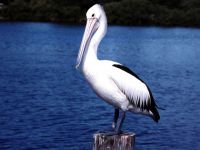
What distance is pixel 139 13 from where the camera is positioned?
2640 inches

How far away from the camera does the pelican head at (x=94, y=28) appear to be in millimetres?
5398

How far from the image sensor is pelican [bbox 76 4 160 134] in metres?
5.28

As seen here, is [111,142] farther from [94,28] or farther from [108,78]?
[94,28]

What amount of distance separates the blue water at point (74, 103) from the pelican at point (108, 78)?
6.93 meters

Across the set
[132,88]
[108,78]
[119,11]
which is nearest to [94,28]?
[108,78]

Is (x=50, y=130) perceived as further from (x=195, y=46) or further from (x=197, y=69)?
(x=195, y=46)

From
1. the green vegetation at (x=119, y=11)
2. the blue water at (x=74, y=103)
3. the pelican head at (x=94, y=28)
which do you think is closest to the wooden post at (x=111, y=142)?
the pelican head at (x=94, y=28)

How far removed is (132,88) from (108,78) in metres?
0.33

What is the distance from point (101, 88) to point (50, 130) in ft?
28.3

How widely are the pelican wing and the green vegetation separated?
2298 inches

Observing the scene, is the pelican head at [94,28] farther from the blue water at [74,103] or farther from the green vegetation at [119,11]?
the green vegetation at [119,11]

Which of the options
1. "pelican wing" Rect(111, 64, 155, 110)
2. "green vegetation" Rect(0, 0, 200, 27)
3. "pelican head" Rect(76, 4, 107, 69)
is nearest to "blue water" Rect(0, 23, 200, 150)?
"pelican wing" Rect(111, 64, 155, 110)

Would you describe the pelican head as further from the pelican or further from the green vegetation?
the green vegetation

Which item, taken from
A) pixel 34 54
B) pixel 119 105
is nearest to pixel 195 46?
pixel 34 54
